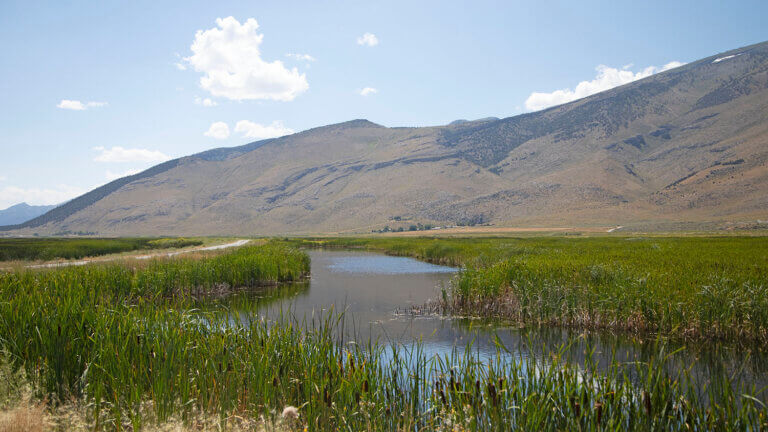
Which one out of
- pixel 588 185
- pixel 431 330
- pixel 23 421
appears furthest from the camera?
pixel 588 185

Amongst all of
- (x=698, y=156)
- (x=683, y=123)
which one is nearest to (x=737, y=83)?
(x=683, y=123)

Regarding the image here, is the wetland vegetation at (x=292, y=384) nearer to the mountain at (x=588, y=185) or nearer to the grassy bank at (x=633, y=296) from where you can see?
the grassy bank at (x=633, y=296)

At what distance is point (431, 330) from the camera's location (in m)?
16.1

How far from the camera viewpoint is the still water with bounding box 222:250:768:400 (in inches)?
418

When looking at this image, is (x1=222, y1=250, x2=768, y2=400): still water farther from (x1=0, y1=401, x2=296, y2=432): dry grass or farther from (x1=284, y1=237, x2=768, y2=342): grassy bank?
(x1=0, y1=401, x2=296, y2=432): dry grass

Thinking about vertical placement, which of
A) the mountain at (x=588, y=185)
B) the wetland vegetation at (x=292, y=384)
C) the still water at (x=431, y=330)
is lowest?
the still water at (x=431, y=330)

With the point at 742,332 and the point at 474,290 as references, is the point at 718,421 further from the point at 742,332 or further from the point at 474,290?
the point at 474,290

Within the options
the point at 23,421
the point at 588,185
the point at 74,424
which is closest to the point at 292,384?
the point at 74,424

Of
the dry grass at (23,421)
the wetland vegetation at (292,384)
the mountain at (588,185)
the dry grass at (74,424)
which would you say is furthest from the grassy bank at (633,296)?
the mountain at (588,185)

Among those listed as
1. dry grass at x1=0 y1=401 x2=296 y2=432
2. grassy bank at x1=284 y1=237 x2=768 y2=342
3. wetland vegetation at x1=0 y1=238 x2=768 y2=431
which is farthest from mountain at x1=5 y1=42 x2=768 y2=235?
dry grass at x1=0 y1=401 x2=296 y2=432

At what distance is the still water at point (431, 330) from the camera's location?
10.6 metres

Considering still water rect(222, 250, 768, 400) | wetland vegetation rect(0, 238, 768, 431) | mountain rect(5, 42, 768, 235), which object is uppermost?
mountain rect(5, 42, 768, 235)

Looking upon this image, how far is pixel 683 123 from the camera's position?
185125 millimetres

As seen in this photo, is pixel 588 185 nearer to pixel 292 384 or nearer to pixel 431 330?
pixel 431 330
